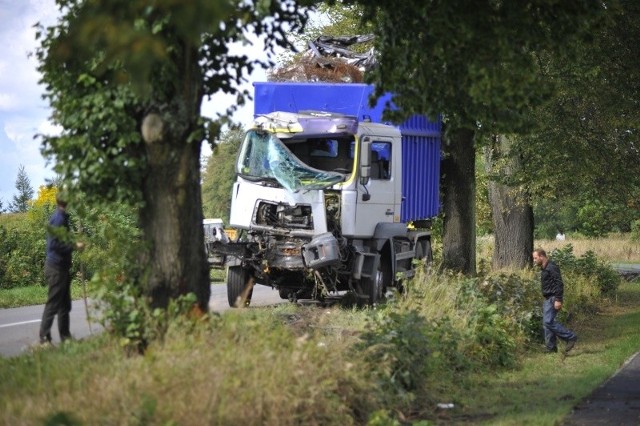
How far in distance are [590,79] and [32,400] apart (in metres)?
17.1

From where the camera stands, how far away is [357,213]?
61.2 ft

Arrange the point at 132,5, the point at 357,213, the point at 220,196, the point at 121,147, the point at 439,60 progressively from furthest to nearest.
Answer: the point at 220,196 → the point at 357,213 → the point at 439,60 → the point at 121,147 → the point at 132,5

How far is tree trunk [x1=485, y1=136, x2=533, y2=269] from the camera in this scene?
1093 inches

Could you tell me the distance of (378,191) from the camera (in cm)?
1942

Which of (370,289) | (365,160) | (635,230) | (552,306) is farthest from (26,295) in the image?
(635,230)

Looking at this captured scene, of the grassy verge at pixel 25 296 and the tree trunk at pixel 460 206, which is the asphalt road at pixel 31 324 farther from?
the tree trunk at pixel 460 206

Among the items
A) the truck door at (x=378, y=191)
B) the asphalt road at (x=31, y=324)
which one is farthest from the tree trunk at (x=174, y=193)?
the truck door at (x=378, y=191)

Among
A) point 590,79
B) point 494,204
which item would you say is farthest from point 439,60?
point 494,204

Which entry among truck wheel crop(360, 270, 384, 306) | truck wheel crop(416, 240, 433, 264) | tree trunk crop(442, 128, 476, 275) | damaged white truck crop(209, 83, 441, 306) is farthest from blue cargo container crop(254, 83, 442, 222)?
truck wheel crop(360, 270, 384, 306)

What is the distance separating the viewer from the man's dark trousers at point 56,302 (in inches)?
492

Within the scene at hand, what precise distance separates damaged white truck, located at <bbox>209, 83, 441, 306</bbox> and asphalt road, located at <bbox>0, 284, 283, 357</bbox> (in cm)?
143

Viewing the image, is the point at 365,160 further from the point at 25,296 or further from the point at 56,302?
the point at 25,296

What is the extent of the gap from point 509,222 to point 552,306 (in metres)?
11.3

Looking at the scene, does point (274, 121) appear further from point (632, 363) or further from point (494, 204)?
point (494, 204)
